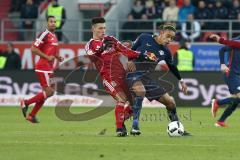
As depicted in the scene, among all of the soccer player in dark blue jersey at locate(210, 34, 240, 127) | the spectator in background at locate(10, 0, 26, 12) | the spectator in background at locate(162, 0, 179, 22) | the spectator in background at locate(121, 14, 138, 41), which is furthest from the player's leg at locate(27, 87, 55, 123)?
the spectator in background at locate(10, 0, 26, 12)

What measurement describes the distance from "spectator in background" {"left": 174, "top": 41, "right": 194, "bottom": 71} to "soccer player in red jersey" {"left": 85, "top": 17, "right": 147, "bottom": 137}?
1187 centimetres

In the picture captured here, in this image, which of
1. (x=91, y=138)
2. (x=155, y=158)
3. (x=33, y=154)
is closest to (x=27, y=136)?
(x=91, y=138)

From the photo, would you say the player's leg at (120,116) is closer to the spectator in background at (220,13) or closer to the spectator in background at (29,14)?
the spectator in background at (220,13)

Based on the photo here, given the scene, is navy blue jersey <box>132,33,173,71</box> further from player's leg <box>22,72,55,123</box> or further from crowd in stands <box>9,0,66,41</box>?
crowd in stands <box>9,0,66,41</box>

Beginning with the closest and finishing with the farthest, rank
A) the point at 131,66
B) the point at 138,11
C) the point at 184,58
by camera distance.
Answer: the point at 131,66, the point at 184,58, the point at 138,11

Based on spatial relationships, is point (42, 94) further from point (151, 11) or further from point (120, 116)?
point (151, 11)

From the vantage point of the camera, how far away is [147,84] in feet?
50.0

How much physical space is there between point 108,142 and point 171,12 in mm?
16223

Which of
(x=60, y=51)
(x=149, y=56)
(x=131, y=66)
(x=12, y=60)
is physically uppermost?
(x=149, y=56)

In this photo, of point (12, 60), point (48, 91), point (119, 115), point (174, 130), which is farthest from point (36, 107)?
point (12, 60)

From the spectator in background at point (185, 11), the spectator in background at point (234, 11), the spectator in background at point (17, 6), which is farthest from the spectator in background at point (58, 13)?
the spectator in background at point (234, 11)

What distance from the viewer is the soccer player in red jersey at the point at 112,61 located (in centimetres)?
1473

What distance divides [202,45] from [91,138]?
48.5 ft

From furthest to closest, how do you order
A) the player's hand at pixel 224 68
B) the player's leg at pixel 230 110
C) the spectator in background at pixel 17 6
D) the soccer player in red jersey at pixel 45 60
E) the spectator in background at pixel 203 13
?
1. the spectator in background at pixel 17 6
2. the spectator in background at pixel 203 13
3. the soccer player in red jersey at pixel 45 60
4. the player's leg at pixel 230 110
5. the player's hand at pixel 224 68
